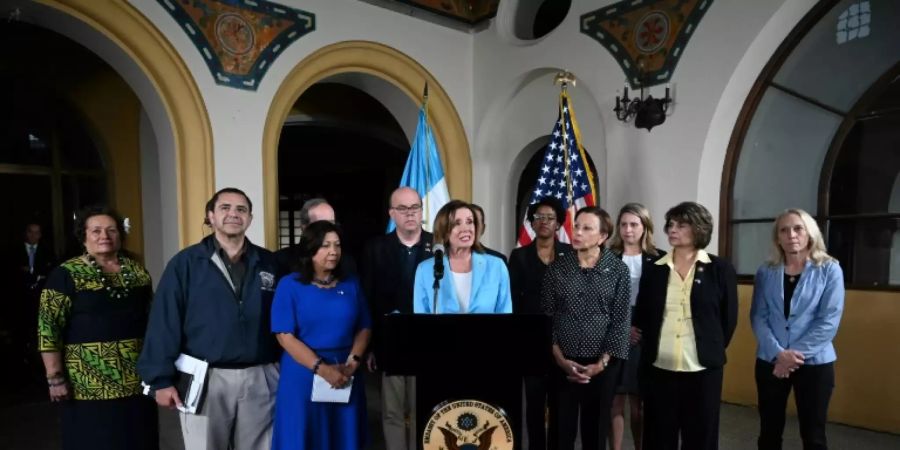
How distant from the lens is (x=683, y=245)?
2314 millimetres

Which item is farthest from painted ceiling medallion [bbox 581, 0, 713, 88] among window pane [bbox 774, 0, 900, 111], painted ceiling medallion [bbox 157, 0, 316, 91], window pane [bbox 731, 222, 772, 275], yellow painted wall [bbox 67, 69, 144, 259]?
yellow painted wall [bbox 67, 69, 144, 259]

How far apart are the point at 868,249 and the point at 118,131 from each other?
6.68 metres

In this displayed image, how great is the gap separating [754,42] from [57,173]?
6.40 meters

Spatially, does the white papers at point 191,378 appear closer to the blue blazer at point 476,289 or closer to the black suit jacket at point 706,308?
the blue blazer at point 476,289

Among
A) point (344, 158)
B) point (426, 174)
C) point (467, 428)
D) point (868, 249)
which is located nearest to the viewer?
point (467, 428)

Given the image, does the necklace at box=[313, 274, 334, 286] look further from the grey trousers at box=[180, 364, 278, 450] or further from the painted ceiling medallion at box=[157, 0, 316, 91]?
the painted ceiling medallion at box=[157, 0, 316, 91]

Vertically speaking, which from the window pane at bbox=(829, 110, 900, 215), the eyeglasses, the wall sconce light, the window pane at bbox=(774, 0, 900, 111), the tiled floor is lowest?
the tiled floor

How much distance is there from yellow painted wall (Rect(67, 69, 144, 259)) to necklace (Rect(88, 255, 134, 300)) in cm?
363

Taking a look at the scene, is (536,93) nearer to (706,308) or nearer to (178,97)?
(178,97)

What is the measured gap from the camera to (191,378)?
199 centimetres

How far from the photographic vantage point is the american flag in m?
3.99

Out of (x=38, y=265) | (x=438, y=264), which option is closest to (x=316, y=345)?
(x=438, y=264)

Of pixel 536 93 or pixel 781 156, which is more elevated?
pixel 536 93

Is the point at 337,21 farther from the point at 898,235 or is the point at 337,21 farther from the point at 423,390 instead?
the point at 898,235
